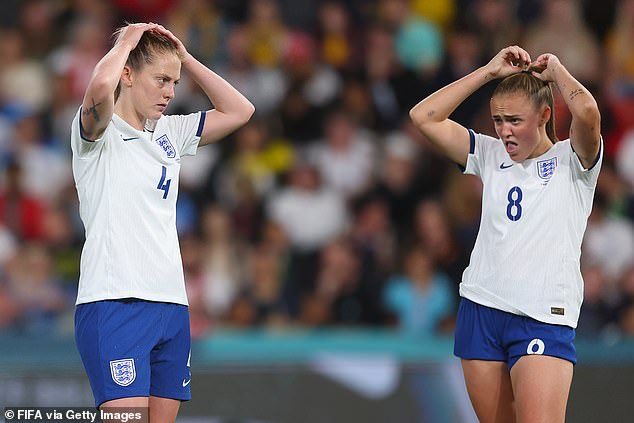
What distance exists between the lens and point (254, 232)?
1055 cm

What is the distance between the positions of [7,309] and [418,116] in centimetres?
492

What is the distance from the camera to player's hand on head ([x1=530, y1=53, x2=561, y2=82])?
572 centimetres

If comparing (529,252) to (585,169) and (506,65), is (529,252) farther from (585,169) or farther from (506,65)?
(506,65)

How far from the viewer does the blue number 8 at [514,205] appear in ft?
18.7

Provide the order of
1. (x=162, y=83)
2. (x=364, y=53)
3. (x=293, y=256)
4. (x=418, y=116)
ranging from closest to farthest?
(x=162, y=83), (x=418, y=116), (x=293, y=256), (x=364, y=53)

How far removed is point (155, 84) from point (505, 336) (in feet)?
7.10

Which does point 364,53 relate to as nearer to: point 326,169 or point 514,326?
point 326,169

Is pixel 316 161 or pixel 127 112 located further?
pixel 316 161

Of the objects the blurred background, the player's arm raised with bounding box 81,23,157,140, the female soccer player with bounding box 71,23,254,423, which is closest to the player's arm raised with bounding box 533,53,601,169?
the female soccer player with bounding box 71,23,254,423

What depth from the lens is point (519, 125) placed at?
572 centimetres

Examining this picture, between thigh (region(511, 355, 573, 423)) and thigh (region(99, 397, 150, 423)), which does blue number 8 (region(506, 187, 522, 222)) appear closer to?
thigh (region(511, 355, 573, 423))

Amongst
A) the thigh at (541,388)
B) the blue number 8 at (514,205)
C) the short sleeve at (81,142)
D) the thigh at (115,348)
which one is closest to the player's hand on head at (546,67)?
the blue number 8 at (514,205)

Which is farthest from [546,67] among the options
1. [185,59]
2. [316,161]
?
[316,161]

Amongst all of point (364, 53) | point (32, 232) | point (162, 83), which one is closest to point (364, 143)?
point (364, 53)
